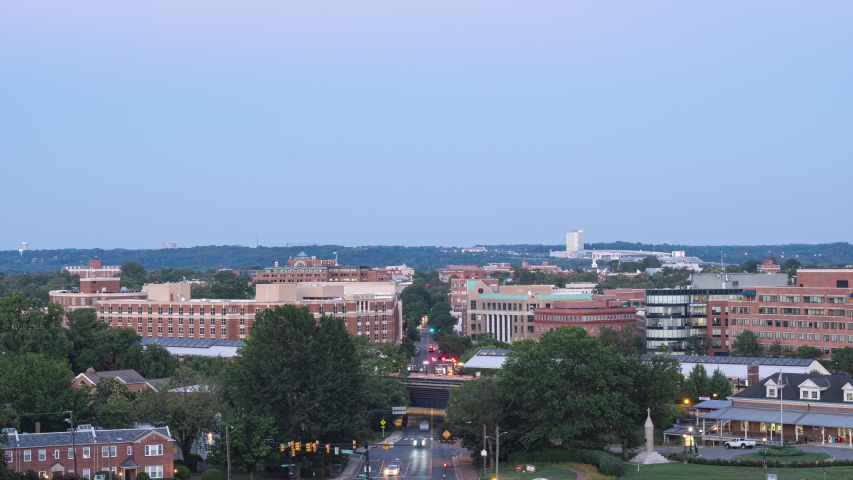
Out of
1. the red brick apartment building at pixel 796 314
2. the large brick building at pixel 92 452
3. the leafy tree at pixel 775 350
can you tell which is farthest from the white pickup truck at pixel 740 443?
the red brick apartment building at pixel 796 314

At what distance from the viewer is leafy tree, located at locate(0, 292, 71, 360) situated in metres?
143

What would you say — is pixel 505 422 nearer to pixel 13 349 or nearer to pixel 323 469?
pixel 323 469

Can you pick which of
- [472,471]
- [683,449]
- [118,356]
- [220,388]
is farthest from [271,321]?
[118,356]

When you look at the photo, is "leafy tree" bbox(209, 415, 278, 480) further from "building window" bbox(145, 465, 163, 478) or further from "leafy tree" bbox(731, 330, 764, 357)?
"leafy tree" bbox(731, 330, 764, 357)

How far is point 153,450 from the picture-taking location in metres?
96.4

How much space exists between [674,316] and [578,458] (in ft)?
321

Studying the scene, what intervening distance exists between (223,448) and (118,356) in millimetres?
59242

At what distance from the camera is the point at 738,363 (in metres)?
159

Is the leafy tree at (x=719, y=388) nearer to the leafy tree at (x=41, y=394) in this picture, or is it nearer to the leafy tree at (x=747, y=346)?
the leafy tree at (x=747, y=346)

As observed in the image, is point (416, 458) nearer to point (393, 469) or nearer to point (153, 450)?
point (393, 469)

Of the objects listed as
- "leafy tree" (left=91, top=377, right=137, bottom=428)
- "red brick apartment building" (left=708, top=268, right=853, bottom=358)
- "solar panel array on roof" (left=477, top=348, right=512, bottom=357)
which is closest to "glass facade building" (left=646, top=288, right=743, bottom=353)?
"red brick apartment building" (left=708, top=268, right=853, bottom=358)

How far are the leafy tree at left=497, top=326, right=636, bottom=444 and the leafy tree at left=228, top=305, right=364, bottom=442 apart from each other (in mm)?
15483

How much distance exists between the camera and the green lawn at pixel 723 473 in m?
87.7

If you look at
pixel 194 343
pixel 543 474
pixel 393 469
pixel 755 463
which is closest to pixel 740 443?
pixel 755 463
